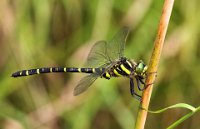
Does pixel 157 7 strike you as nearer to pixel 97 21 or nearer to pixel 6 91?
pixel 97 21

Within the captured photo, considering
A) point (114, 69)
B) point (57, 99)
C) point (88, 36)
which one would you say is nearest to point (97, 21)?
point (88, 36)

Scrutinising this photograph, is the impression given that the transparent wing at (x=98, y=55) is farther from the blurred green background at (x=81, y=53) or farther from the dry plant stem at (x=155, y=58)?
the dry plant stem at (x=155, y=58)

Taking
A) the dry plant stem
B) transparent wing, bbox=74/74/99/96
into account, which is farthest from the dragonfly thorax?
the dry plant stem

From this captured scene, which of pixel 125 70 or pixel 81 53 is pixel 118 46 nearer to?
pixel 125 70

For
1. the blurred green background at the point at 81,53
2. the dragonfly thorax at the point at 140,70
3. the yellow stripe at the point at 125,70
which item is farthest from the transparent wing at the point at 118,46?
the blurred green background at the point at 81,53

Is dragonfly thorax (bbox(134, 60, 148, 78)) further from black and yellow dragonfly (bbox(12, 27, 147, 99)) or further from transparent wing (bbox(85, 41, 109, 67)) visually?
transparent wing (bbox(85, 41, 109, 67))

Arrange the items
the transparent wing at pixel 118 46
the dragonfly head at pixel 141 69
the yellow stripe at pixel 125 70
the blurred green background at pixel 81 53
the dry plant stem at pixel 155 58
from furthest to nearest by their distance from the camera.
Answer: the blurred green background at pixel 81 53
the transparent wing at pixel 118 46
the yellow stripe at pixel 125 70
the dragonfly head at pixel 141 69
the dry plant stem at pixel 155 58
